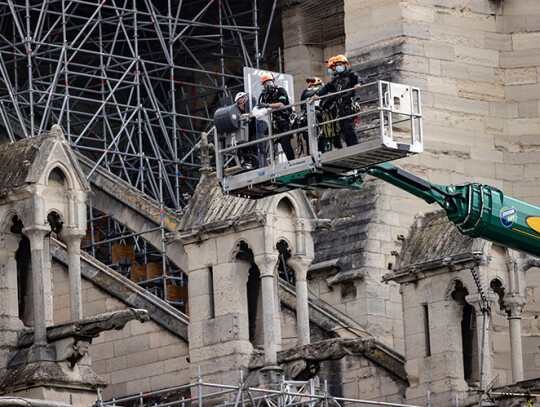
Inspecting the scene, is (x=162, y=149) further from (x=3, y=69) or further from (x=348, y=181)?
(x=348, y=181)

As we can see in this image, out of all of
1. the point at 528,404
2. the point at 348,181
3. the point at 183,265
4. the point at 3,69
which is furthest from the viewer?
the point at 3,69

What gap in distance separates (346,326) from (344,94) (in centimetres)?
1079

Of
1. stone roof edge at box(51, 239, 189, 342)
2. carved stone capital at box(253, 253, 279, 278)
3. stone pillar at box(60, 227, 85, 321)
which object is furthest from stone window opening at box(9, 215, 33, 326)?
carved stone capital at box(253, 253, 279, 278)

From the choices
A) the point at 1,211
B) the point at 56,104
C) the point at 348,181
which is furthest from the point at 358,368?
the point at 56,104

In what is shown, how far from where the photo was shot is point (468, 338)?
37.5 metres

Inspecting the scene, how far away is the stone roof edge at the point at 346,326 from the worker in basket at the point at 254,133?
771 centimetres

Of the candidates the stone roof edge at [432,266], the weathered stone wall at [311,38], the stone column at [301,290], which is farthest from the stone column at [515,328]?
the weathered stone wall at [311,38]

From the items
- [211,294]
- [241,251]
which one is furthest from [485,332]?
[211,294]

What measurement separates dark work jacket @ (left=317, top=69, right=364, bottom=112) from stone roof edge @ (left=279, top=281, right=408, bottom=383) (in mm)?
8742

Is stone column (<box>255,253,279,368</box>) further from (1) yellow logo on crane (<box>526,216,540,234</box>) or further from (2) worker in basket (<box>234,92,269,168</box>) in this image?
(1) yellow logo on crane (<box>526,216,540,234</box>)

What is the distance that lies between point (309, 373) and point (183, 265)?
6.00 metres

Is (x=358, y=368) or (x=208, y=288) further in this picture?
(x=358, y=368)

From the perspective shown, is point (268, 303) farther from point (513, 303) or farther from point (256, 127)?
point (256, 127)

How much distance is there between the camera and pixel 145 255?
1747 inches
